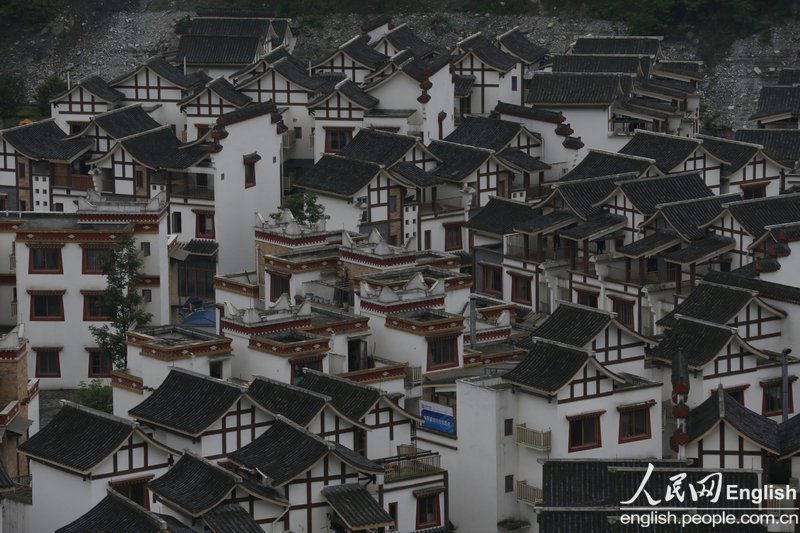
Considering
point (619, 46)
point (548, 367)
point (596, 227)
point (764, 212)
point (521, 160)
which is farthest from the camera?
point (619, 46)

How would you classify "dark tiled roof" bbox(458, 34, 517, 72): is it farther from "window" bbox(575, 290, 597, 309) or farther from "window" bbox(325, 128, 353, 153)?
"window" bbox(575, 290, 597, 309)

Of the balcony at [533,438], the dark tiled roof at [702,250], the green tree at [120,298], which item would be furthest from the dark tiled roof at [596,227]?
the balcony at [533,438]

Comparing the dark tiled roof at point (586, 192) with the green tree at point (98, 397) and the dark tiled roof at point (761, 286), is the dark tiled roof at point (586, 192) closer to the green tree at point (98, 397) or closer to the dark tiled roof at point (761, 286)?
the dark tiled roof at point (761, 286)

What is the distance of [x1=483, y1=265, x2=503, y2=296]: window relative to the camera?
102 m

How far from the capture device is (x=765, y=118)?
121125 millimetres

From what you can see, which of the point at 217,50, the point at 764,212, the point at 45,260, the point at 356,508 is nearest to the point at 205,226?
the point at 45,260

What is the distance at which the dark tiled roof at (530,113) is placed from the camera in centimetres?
11325

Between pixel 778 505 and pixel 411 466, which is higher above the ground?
pixel 778 505

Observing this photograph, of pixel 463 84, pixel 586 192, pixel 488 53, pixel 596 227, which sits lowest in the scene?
pixel 596 227

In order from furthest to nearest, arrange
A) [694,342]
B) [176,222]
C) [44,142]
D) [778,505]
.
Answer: [44,142]
[176,222]
[694,342]
[778,505]

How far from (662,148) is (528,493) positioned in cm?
3500

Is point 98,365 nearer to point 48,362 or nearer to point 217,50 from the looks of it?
point 48,362

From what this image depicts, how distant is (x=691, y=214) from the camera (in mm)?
95938

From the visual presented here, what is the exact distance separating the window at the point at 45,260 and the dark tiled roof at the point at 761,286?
25085 mm
